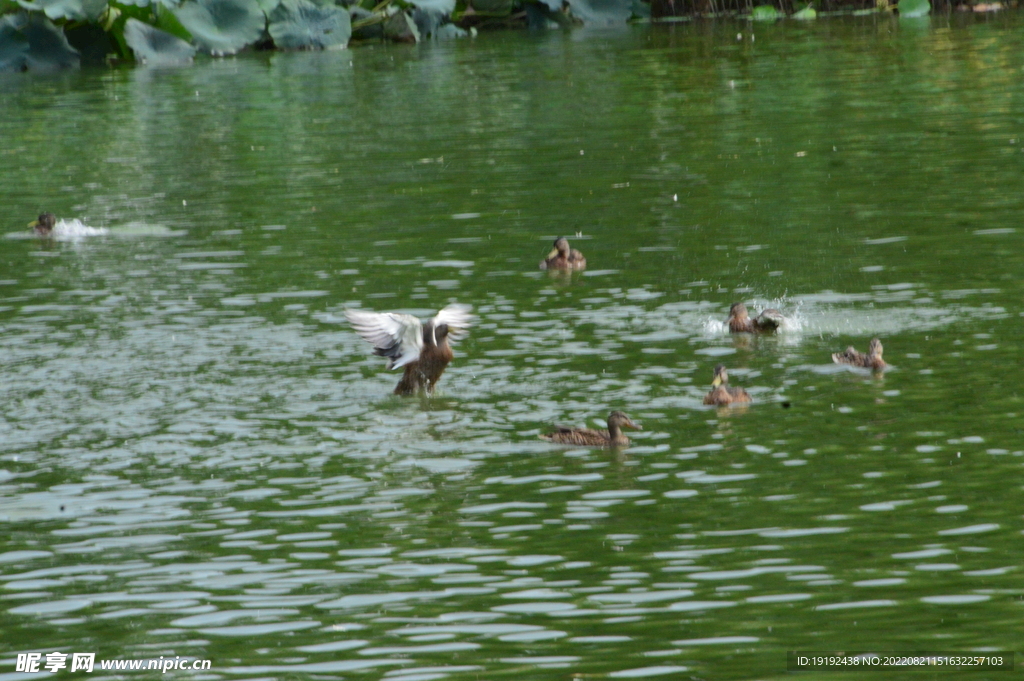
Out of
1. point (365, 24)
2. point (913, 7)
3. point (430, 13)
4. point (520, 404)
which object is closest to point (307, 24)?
point (365, 24)

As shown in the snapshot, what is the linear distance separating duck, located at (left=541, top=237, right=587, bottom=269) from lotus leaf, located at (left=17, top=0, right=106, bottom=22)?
27352 millimetres

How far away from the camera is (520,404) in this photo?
13.9m

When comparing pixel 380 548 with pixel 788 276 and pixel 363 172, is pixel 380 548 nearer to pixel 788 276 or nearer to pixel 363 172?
pixel 788 276

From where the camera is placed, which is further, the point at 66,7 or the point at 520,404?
the point at 66,7

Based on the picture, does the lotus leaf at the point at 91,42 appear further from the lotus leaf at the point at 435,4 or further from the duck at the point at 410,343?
the duck at the point at 410,343

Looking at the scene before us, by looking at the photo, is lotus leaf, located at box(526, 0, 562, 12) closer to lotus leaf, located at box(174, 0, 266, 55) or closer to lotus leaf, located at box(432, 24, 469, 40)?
lotus leaf, located at box(432, 24, 469, 40)

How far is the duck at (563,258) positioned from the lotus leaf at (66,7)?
2735 cm

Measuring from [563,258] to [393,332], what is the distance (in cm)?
489

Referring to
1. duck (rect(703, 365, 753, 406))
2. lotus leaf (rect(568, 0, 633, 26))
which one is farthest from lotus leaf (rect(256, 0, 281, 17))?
duck (rect(703, 365, 753, 406))

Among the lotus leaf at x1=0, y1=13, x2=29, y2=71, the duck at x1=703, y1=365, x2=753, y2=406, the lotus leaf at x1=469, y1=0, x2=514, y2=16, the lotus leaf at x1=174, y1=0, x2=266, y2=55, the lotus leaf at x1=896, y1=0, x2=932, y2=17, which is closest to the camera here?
the duck at x1=703, y1=365, x2=753, y2=406

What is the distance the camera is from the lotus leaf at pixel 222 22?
47.2 m

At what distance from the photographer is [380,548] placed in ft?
34.6

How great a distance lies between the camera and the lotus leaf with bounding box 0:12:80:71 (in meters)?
45.8

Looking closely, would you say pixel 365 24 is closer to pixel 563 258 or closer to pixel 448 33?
pixel 448 33
